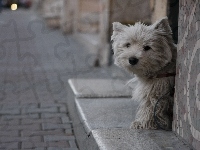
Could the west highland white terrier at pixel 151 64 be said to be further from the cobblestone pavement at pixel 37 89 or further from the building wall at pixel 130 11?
the building wall at pixel 130 11

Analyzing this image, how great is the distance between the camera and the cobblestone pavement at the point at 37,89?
4.71 metres

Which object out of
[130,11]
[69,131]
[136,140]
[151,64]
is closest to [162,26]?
[151,64]

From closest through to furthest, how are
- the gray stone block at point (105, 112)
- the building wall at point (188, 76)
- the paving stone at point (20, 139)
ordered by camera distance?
the building wall at point (188, 76)
the gray stone block at point (105, 112)
the paving stone at point (20, 139)

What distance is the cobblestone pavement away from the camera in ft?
15.5

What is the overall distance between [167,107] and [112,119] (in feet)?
2.17

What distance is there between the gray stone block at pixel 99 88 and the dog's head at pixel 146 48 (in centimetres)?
149

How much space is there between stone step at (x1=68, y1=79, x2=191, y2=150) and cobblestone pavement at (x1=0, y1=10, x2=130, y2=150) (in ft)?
1.04

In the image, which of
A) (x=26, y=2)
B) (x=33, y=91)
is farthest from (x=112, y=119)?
(x=26, y=2)

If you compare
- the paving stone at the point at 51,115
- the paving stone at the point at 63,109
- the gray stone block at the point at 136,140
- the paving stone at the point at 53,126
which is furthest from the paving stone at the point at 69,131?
the gray stone block at the point at 136,140

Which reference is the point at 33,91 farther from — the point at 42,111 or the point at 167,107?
the point at 167,107

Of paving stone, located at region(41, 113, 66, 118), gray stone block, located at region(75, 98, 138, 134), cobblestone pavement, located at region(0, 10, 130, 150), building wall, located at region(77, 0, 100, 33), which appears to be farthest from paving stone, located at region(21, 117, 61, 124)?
building wall, located at region(77, 0, 100, 33)

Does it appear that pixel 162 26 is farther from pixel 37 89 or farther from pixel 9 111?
pixel 37 89

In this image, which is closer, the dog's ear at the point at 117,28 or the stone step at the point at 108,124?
the stone step at the point at 108,124

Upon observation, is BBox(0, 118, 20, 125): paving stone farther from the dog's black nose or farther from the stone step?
the dog's black nose
